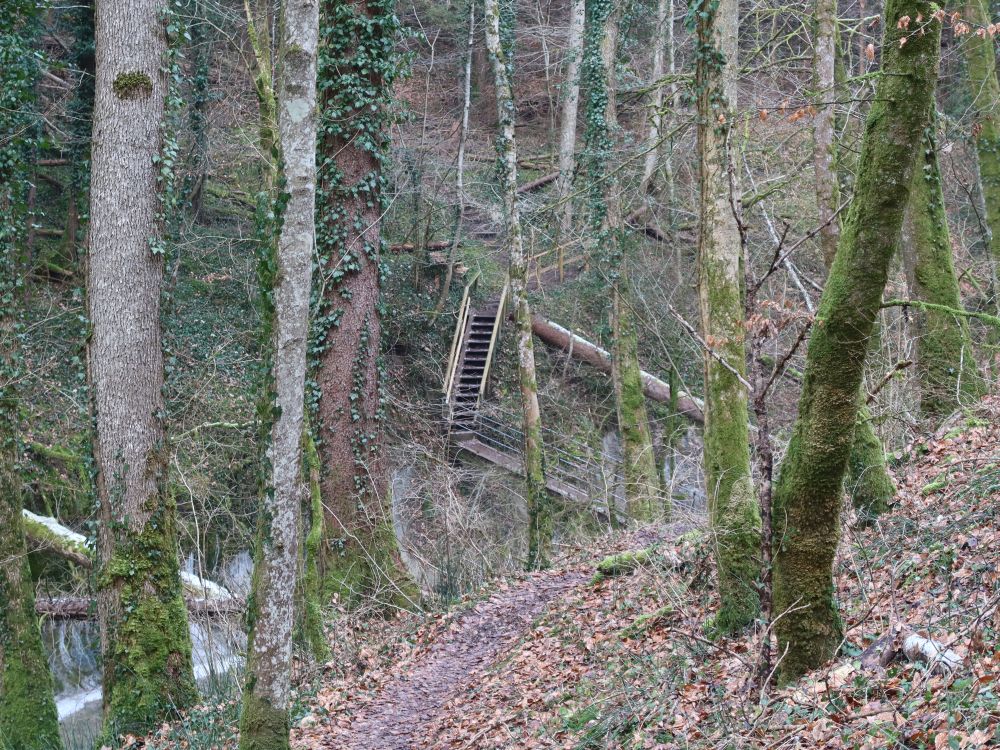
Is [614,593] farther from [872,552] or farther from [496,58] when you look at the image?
[496,58]

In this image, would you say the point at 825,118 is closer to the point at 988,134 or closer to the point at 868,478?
the point at 988,134

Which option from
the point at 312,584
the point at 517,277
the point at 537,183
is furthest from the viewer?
the point at 537,183

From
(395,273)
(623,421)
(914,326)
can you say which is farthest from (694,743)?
(395,273)

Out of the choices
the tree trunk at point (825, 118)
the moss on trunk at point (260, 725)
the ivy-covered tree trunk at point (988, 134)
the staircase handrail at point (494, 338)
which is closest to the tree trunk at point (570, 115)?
the staircase handrail at point (494, 338)

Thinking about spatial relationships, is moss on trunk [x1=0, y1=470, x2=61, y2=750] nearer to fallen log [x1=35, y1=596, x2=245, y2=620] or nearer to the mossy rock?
fallen log [x1=35, y1=596, x2=245, y2=620]

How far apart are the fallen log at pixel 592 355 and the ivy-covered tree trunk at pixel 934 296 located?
8702mm

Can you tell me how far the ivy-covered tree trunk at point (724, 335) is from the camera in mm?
5785

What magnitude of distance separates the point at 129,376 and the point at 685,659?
5.98 metres

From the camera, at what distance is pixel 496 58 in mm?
12695

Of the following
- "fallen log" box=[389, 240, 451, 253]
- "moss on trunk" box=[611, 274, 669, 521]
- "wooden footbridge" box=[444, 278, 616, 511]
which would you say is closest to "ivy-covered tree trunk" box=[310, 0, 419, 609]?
"wooden footbridge" box=[444, 278, 616, 511]

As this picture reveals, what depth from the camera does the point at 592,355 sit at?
65.8ft

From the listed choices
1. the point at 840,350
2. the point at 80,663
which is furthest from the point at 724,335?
the point at 80,663

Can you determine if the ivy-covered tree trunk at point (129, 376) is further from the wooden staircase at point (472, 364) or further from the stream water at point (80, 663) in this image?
the wooden staircase at point (472, 364)

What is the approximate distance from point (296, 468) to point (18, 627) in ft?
17.9
